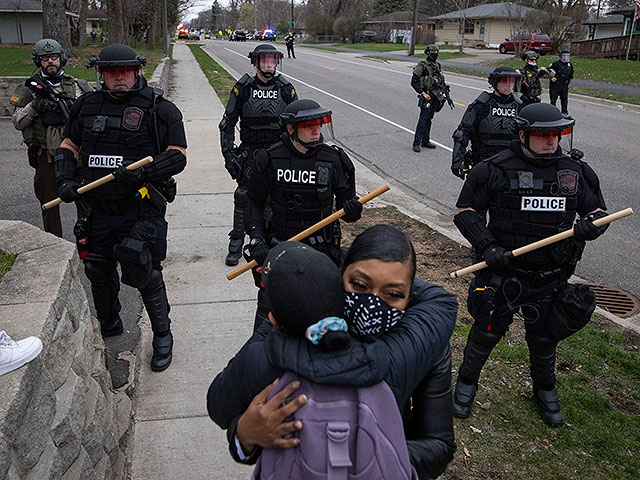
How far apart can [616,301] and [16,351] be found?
532 cm

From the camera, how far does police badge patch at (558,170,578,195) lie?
3.67 metres

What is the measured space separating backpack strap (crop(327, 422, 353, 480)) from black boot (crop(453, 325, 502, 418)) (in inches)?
103

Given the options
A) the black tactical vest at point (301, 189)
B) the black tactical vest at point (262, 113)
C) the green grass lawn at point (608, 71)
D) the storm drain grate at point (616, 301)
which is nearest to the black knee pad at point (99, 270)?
the black tactical vest at point (301, 189)

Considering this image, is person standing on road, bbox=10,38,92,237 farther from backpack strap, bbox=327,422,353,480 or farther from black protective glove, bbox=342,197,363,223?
backpack strap, bbox=327,422,353,480

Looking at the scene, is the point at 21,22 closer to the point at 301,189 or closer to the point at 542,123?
the point at 301,189

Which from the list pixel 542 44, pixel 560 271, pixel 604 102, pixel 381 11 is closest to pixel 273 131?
pixel 560 271

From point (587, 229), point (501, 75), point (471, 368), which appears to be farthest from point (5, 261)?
point (501, 75)

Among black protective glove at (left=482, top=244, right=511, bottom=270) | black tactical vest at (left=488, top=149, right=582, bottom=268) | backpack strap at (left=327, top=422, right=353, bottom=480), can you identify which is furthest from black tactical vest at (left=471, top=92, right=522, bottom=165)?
backpack strap at (left=327, top=422, right=353, bottom=480)

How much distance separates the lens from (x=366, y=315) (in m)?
1.66

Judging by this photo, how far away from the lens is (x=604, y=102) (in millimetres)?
19359

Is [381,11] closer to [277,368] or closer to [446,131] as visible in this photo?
[446,131]

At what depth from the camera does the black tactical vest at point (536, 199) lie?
3680 mm

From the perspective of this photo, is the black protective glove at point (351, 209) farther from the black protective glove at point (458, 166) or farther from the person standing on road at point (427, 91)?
the person standing on road at point (427, 91)

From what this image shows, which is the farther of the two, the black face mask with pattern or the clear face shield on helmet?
the clear face shield on helmet
